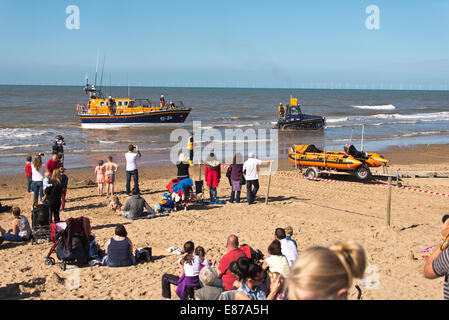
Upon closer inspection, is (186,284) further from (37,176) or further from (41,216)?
(37,176)

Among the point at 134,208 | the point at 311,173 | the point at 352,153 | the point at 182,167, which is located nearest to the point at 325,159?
the point at 311,173

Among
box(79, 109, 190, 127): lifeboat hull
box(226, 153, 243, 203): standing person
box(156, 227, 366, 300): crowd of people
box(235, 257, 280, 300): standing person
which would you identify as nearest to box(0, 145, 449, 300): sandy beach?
box(226, 153, 243, 203): standing person

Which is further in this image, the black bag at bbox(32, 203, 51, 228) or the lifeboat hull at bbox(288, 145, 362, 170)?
the lifeboat hull at bbox(288, 145, 362, 170)

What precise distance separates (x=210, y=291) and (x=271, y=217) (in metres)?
5.13

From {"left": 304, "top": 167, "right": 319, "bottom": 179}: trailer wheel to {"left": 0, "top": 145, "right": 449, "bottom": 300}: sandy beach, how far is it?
43cm

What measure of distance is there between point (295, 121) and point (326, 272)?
31.1 metres

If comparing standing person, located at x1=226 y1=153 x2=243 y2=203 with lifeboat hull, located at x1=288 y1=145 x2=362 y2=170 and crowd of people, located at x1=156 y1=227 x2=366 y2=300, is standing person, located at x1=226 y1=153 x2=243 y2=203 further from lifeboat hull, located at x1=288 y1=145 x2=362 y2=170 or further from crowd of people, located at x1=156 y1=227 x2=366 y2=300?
crowd of people, located at x1=156 y1=227 x2=366 y2=300

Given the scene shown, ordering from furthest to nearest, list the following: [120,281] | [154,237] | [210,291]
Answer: [154,237] < [120,281] < [210,291]

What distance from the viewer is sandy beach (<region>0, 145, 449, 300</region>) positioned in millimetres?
6242

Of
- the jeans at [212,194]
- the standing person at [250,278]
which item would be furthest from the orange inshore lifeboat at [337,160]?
the standing person at [250,278]

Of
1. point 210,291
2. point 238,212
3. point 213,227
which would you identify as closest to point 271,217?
point 238,212
